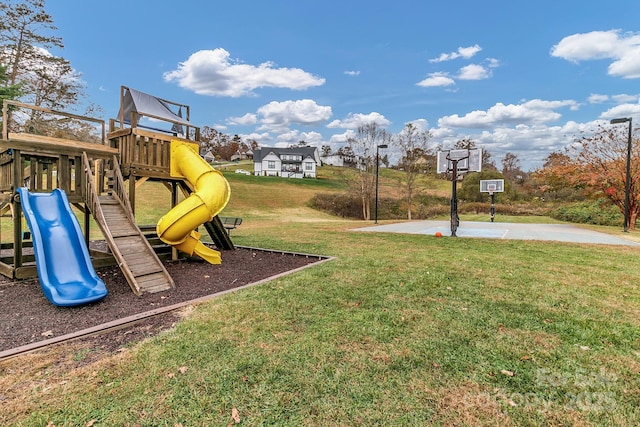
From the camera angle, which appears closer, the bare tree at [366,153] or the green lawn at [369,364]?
the green lawn at [369,364]

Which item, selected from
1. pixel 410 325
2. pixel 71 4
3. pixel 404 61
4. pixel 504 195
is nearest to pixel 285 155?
pixel 504 195

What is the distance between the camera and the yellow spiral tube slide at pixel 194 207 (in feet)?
19.7

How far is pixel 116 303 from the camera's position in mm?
4461

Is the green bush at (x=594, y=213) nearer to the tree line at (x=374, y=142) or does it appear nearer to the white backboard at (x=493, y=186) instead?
the tree line at (x=374, y=142)

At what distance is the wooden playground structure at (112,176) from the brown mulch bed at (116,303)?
0.35m

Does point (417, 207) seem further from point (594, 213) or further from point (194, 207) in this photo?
point (194, 207)

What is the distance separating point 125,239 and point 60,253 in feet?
3.23

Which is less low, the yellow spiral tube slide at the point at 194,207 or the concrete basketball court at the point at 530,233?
the yellow spiral tube slide at the point at 194,207

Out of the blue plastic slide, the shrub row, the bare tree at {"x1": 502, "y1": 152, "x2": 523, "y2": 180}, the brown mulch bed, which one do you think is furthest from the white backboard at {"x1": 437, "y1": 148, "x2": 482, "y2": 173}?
the bare tree at {"x1": 502, "y1": 152, "x2": 523, "y2": 180}

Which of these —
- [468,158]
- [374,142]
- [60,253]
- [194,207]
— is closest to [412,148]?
[374,142]

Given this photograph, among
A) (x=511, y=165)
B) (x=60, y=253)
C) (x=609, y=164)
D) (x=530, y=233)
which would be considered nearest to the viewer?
(x=60, y=253)

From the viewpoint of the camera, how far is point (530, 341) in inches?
131

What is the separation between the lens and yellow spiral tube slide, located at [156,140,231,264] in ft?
19.7

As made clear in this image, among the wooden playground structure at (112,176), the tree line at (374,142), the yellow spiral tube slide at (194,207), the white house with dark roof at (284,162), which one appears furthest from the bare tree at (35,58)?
the white house with dark roof at (284,162)
